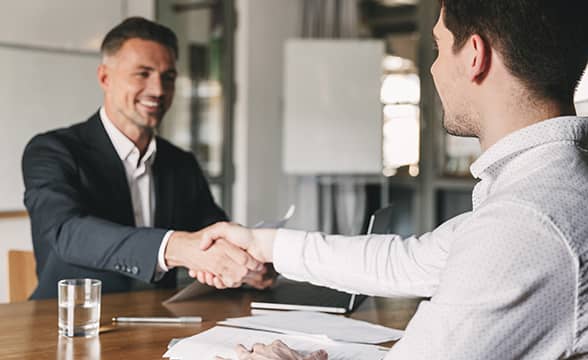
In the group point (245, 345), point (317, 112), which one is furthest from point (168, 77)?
point (317, 112)

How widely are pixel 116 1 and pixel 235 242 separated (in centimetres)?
296

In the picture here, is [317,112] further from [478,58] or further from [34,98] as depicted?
[478,58]

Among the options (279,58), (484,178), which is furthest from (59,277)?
(279,58)

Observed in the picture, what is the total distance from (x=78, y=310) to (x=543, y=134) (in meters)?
0.99

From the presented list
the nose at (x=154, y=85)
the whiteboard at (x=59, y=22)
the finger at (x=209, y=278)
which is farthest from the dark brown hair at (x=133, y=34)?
the whiteboard at (x=59, y=22)

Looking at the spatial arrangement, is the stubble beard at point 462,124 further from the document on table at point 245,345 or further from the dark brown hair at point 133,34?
the dark brown hair at point 133,34

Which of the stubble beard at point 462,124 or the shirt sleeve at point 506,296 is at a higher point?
the stubble beard at point 462,124

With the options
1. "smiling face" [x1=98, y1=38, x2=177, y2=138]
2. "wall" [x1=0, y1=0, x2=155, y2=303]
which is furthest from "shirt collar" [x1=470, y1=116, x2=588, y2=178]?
"wall" [x1=0, y1=0, x2=155, y2=303]

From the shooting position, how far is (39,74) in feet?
13.7

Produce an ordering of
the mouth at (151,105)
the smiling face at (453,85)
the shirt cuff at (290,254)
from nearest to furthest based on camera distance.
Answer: the smiling face at (453,85) → the shirt cuff at (290,254) → the mouth at (151,105)

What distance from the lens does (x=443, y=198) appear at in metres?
5.32

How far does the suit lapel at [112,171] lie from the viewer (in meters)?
2.51

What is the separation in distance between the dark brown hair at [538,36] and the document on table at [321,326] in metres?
0.67

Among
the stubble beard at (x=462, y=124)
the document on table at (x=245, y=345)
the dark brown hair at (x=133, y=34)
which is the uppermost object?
the dark brown hair at (x=133, y=34)
